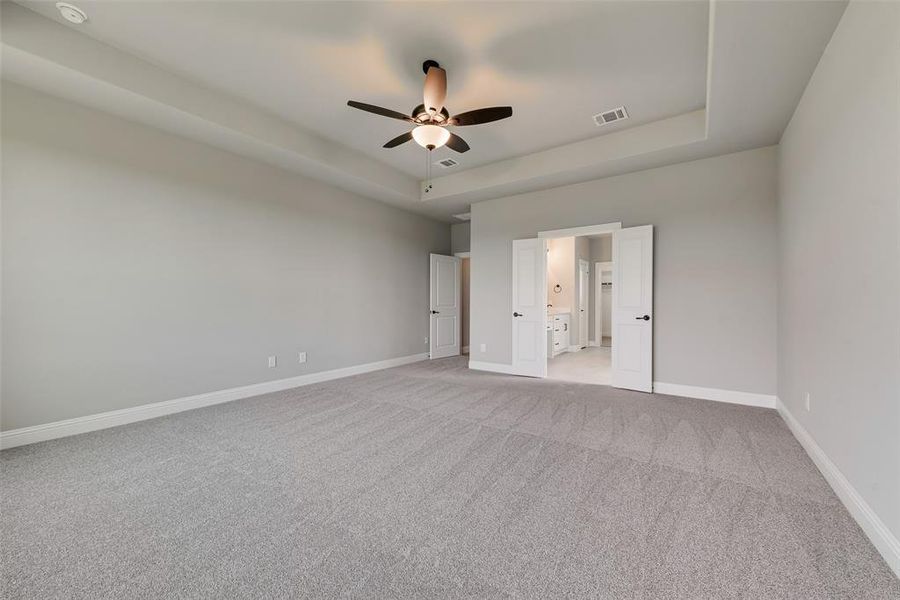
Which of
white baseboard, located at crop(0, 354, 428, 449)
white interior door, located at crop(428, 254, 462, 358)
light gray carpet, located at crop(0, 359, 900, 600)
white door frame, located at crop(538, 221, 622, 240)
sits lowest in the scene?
light gray carpet, located at crop(0, 359, 900, 600)

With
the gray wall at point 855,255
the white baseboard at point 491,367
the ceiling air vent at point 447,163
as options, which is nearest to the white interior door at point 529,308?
the white baseboard at point 491,367

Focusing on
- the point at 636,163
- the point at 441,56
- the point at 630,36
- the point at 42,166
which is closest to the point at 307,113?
the point at 441,56

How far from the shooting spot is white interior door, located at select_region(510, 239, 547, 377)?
5.41 m

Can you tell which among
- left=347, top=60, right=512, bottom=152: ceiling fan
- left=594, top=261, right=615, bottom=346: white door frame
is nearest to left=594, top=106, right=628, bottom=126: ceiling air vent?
left=347, top=60, right=512, bottom=152: ceiling fan

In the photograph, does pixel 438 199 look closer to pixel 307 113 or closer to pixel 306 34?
pixel 307 113

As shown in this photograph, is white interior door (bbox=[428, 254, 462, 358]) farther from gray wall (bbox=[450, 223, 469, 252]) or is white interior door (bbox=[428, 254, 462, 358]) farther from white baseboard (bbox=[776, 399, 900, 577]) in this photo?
white baseboard (bbox=[776, 399, 900, 577])

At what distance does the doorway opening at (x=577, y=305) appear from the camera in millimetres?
6564

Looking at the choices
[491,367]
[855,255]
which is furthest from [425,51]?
[491,367]

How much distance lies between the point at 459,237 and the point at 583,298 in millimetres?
3403

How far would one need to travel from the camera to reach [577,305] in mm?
8000

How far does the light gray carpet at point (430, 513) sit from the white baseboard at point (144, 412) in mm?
161

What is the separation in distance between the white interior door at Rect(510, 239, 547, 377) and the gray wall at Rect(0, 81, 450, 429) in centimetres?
264

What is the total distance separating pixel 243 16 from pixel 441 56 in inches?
57.0

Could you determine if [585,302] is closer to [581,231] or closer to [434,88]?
[581,231]
